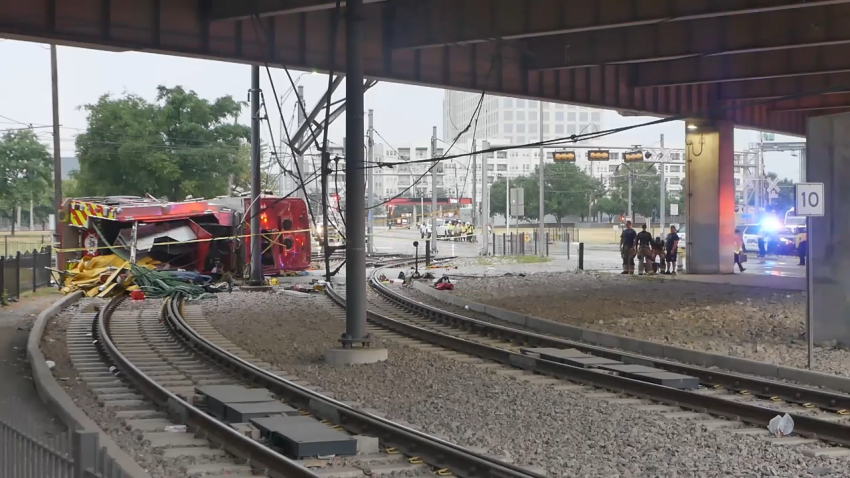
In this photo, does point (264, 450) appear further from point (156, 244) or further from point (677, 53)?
point (156, 244)

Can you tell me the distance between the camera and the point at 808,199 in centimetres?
1380

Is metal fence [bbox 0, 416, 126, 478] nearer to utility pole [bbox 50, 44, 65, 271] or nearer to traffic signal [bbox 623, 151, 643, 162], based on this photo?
utility pole [bbox 50, 44, 65, 271]

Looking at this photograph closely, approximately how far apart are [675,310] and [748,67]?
343 inches

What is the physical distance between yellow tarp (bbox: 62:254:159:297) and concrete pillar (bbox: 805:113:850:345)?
745 inches

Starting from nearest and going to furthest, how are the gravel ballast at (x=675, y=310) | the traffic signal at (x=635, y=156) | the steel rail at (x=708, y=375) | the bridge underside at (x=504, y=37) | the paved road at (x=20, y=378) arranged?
the paved road at (x=20, y=378), the steel rail at (x=708, y=375), the gravel ballast at (x=675, y=310), the bridge underside at (x=504, y=37), the traffic signal at (x=635, y=156)

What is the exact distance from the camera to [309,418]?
10.0 metres

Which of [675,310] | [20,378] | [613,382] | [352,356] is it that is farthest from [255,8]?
[675,310]

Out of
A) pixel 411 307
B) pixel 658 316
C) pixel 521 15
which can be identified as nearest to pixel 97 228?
pixel 411 307

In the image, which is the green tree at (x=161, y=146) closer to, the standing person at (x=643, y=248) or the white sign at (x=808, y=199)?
the standing person at (x=643, y=248)

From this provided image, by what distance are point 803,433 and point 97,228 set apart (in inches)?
973

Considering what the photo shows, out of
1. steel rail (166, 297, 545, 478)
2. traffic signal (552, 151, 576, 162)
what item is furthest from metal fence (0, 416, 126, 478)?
traffic signal (552, 151, 576, 162)

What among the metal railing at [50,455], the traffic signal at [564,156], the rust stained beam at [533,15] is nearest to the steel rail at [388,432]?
the metal railing at [50,455]

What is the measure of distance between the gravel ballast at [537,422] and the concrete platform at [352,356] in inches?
7.9

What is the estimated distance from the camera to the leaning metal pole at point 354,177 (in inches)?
614
